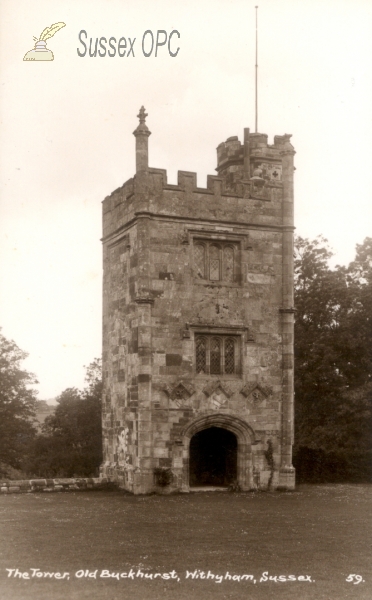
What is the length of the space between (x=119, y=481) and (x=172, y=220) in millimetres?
8562

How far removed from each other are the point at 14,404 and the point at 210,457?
1918cm

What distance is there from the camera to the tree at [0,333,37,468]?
1657 inches

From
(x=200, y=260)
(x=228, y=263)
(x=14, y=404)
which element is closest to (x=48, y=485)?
(x=200, y=260)

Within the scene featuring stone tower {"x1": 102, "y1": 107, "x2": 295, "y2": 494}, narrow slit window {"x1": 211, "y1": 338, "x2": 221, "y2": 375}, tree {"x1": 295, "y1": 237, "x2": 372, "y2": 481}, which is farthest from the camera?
tree {"x1": 295, "y1": 237, "x2": 372, "y2": 481}

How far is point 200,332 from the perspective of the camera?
25172mm

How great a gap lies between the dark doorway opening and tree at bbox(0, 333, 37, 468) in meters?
17.7

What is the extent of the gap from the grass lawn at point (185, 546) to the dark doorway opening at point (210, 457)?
2.77 metres

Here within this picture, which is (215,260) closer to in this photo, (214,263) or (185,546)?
(214,263)

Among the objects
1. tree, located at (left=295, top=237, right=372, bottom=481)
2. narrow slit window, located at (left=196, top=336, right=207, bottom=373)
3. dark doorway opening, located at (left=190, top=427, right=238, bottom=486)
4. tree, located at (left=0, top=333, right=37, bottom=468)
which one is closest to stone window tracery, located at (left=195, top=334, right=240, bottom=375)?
narrow slit window, located at (left=196, top=336, right=207, bottom=373)

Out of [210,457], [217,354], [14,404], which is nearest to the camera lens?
[217,354]

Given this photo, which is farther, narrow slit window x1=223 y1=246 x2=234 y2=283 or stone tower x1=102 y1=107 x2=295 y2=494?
narrow slit window x1=223 y1=246 x2=234 y2=283

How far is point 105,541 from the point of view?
16.1 metres

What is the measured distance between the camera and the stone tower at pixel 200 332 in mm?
24453

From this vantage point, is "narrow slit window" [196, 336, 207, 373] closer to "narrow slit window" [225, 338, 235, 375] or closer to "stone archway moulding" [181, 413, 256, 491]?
"narrow slit window" [225, 338, 235, 375]
